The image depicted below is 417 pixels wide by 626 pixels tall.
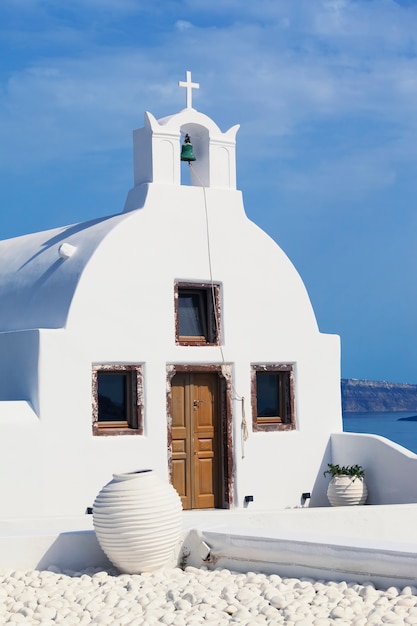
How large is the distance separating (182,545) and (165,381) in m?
3.46

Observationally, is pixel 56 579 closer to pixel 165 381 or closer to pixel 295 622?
pixel 295 622

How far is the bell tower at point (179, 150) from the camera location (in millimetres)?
14000

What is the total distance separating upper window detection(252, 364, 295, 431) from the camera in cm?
1423

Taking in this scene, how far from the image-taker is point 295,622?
317 inches

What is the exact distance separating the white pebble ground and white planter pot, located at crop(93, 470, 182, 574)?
0.19 m

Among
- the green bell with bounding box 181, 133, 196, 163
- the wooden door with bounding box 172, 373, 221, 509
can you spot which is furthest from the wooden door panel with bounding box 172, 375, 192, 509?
the green bell with bounding box 181, 133, 196, 163

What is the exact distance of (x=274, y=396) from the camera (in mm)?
14508

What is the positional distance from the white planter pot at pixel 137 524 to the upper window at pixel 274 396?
4335mm

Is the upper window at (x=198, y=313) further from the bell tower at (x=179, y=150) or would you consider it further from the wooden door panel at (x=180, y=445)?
the bell tower at (x=179, y=150)

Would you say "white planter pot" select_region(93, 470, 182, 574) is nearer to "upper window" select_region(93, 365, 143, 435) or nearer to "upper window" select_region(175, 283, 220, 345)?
"upper window" select_region(93, 365, 143, 435)

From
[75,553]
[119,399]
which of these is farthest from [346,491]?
[75,553]

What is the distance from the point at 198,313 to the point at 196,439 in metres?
1.67

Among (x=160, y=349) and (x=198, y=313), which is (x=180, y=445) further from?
(x=198, y=313)

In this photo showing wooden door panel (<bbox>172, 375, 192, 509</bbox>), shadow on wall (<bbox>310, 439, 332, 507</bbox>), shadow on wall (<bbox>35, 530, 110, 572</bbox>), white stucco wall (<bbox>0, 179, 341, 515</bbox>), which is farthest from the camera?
shadow on wall (<bbox>310, 439, 332, 507</bbox>)
